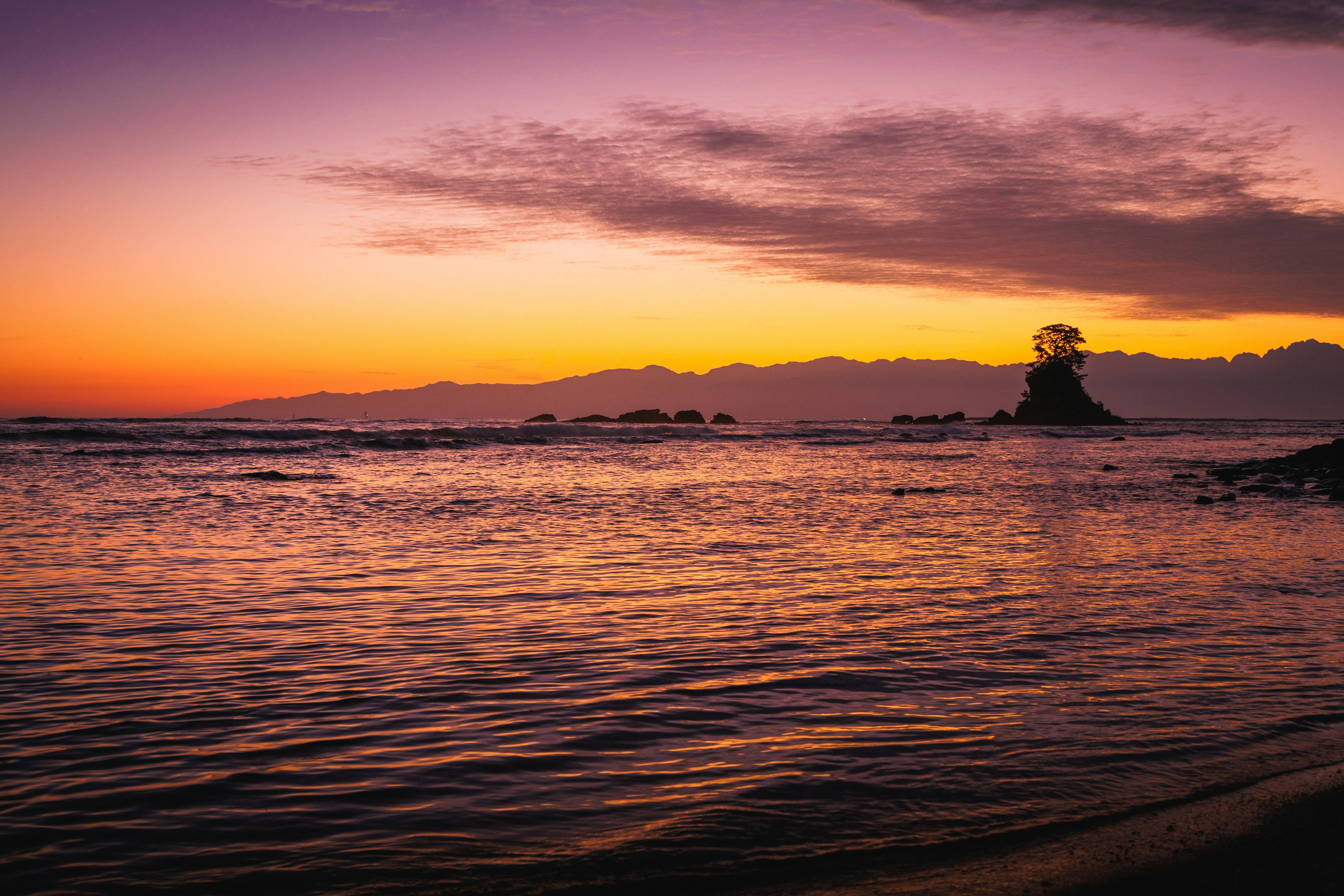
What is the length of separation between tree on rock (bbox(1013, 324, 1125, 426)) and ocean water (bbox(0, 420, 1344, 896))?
126 metres

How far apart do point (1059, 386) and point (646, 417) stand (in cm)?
6770

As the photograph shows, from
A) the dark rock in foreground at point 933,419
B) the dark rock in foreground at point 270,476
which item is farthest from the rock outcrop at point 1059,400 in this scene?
the dark rock in foreground at point 270,476

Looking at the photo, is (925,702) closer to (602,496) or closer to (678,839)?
(678,839)

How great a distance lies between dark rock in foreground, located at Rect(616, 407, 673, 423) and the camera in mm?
135500

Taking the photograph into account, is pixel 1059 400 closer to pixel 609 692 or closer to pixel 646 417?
pixel 646 417

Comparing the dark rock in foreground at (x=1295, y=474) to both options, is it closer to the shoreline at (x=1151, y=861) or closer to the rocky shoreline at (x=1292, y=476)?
the rocky shoreline at (x=1292, y=476)

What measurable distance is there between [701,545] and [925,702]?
900 cm

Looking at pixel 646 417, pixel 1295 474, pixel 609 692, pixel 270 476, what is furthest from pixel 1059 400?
pixel 609 692

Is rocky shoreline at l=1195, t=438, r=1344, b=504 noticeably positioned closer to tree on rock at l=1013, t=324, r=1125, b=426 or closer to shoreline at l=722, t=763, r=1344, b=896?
shoreline at l=722, t=763, r=1344, b=896

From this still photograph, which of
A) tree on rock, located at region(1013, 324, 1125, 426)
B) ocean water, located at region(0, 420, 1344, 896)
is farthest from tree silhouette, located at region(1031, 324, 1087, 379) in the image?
ocean water, located at region(0, 420, 1344, 896)

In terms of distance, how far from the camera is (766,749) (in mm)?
5953

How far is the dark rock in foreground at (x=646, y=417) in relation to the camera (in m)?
136

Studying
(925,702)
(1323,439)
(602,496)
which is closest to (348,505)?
(602,496)

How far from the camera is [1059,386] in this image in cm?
13538
